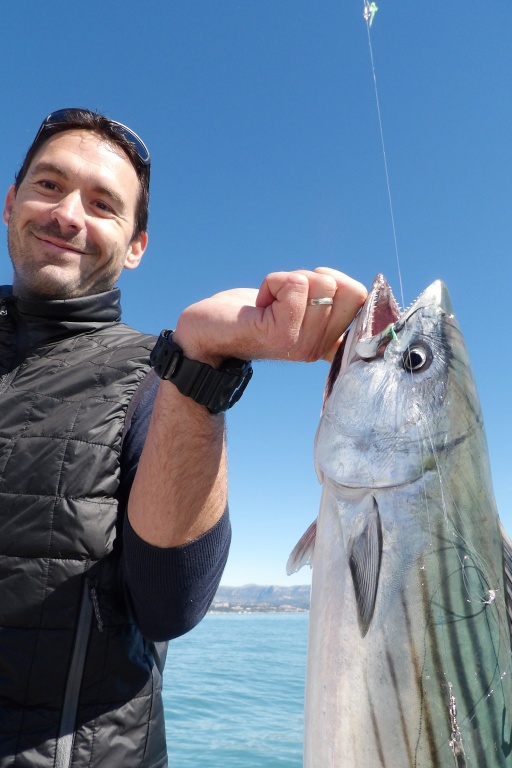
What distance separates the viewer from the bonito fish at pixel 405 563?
4.77ft

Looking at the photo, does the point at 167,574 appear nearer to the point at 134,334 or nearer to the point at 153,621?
the point at 153,621

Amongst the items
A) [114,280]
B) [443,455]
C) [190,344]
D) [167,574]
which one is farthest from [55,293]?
[443,455]

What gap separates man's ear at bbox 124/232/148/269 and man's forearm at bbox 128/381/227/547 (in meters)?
1.37

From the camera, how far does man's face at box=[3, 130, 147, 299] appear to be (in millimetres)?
2619

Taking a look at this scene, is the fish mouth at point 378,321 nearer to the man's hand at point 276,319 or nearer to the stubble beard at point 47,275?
the man's hand at point 276,319

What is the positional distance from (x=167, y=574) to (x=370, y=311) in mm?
1019

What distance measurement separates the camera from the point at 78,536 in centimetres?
191

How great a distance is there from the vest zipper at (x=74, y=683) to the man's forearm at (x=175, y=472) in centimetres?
28

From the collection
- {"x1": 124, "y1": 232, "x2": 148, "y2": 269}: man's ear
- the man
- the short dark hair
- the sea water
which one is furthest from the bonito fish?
the sea water

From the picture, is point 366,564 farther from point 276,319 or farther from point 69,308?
point 69,308

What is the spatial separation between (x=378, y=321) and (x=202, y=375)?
1.81 feet

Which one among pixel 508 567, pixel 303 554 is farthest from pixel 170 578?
pixel 508 567

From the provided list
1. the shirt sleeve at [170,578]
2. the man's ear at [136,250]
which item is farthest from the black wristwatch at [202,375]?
the man's ear at [136,250]

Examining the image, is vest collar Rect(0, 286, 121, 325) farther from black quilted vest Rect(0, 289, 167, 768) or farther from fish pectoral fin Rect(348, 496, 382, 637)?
fish pectoral fin Rect(348, 496, 382, 637)
